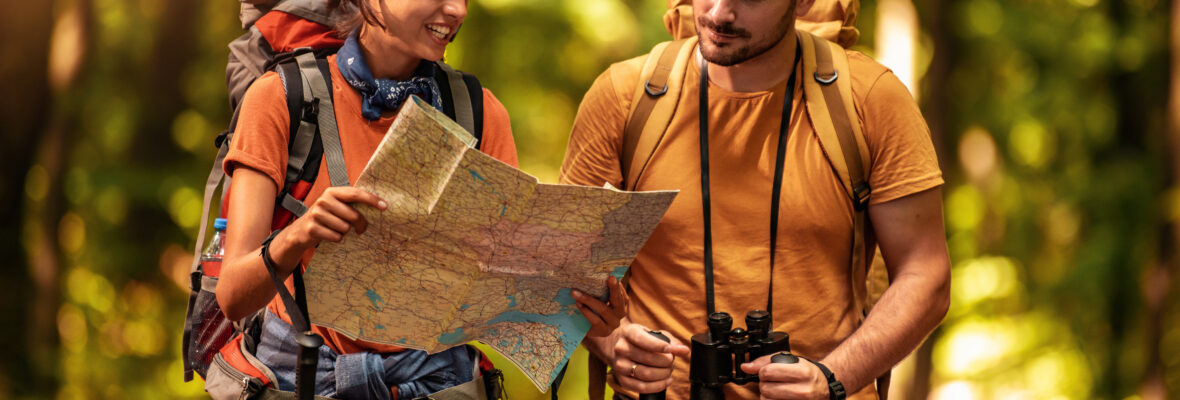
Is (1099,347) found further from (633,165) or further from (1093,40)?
(633,165)

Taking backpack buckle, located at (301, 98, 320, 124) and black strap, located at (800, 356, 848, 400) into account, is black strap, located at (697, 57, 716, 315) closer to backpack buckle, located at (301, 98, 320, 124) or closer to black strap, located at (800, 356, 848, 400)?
black strap, located at (800, 356, 848, 400)

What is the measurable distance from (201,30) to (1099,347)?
398cm

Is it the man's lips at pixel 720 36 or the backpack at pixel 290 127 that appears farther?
the man's lips at pixel 720 36

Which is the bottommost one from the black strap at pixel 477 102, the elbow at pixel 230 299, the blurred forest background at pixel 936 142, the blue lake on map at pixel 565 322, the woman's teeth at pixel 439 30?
the blurred forest background at pixel 936 142

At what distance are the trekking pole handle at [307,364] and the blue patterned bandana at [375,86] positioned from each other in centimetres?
41

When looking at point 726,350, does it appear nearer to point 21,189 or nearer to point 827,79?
point 827,79

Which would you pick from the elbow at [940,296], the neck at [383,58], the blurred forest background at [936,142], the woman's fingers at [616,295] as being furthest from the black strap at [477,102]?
the blurred forest background at [936,142]

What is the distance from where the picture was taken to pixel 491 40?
459cm

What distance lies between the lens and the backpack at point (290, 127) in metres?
1.74

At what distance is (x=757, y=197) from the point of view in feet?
6.71

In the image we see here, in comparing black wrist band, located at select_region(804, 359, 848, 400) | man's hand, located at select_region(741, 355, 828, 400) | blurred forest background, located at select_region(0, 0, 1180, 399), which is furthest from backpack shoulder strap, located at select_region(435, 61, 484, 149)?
blurred forest background, located at select_region(0, 0, 1180, 399)

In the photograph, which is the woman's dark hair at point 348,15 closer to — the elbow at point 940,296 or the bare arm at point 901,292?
the bare arm at point 901,292

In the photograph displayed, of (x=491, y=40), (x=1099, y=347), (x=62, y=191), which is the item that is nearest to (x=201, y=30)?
(x=62, y=191)

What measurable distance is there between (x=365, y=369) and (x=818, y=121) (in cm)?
92
